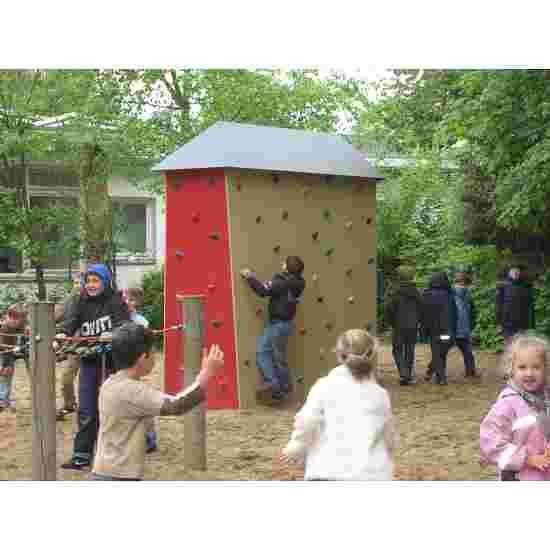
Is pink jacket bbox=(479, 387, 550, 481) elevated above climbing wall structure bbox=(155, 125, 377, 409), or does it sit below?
below

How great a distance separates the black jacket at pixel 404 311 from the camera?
12.2 metres

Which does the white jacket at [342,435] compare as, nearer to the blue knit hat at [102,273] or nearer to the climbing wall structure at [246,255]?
the blue knit hat at [102,273]

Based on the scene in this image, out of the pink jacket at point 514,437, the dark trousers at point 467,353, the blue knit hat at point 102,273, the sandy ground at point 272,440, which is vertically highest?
the blue knit hat at point 102,273

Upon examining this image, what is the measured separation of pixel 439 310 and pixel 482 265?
176 inches

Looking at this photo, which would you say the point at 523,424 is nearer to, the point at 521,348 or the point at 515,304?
the point at 521,348

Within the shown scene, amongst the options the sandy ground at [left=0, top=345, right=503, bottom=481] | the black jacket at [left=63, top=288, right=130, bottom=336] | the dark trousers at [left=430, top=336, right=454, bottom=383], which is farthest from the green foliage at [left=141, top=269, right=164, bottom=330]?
the black jacket at [left=63, top=288, right=130, bottom=336]

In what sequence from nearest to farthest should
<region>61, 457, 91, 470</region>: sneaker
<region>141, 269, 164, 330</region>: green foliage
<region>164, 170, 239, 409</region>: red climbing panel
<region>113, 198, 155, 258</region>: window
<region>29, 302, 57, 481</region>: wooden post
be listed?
<region>29, 302, 57, 481</region>: wooden post < <region>61, 457, 91, 470</region>: sneaker < <region>164, 170, 239, 409</region>: red climbing panel < <region>141, 269, 164, 330</region>: green foliage < <region>113, 198, 155, 258</region>: window

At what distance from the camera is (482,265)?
654 inches

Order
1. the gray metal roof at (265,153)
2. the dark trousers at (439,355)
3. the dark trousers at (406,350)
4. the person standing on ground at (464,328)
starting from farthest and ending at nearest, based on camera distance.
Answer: the person standing on ground at (464,328) < the dark trousers at (439,355) < the dark trousers at (406,350) < the gray metal roof at (265,153)

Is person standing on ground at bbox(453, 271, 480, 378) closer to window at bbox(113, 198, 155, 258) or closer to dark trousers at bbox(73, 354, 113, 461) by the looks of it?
dark trousers at bbox(73, 354, 113, 461)

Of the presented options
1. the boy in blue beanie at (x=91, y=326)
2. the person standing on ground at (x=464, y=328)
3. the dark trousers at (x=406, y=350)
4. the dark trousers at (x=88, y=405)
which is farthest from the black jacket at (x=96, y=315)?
the person standing on ground at (x=464, y=328)

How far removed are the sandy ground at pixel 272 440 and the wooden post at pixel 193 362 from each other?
17cm

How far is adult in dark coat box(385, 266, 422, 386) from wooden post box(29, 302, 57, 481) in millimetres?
6871

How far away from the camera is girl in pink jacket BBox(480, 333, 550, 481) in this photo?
4.44m
